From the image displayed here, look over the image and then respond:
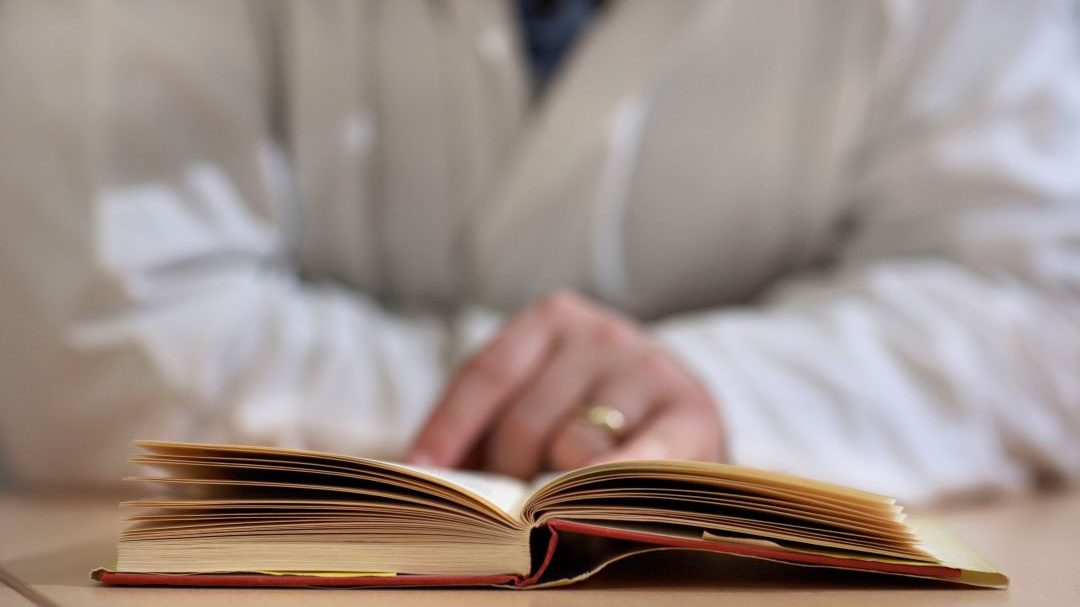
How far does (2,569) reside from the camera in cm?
46

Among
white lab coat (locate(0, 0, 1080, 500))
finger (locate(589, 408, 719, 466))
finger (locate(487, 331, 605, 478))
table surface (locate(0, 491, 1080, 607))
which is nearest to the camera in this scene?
table surface (locate(0, 491, 1080, 607))

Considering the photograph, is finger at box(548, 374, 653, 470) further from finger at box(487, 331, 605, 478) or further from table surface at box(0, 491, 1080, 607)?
table surface at box(0, 491, 1080, 607)

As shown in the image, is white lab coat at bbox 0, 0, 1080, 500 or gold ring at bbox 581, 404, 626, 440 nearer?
gold ring at bbox 581, 404, 626, 440

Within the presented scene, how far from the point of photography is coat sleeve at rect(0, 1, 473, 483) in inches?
30.2

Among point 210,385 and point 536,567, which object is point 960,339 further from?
point 210,385

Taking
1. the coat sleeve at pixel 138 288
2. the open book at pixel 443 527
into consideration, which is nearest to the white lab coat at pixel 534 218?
the coat sleeve at pixel 138 288

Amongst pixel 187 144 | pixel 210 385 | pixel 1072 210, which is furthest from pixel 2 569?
pixel 1072 210

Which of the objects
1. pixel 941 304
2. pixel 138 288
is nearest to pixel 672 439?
pixel 941 304

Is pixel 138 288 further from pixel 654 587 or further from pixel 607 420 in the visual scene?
pixel 654 587

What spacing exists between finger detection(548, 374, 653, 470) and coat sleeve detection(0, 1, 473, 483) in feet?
0.58

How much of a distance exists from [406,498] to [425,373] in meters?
0.44

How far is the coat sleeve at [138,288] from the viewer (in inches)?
30.2

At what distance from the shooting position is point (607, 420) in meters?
0.64

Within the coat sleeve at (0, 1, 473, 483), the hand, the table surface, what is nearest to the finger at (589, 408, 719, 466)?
the hand
